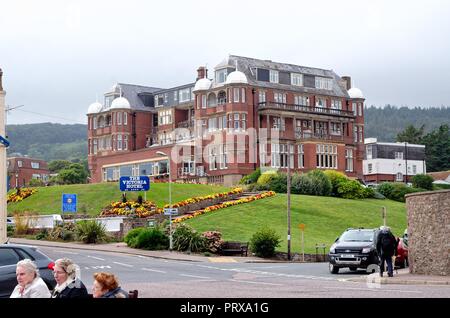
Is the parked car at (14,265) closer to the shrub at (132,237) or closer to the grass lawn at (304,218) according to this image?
the grass lawn at (304,218)

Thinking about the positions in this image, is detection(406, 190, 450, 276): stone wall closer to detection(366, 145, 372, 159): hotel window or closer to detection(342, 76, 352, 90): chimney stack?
detection(342, 76, 352, 90): chimney stack

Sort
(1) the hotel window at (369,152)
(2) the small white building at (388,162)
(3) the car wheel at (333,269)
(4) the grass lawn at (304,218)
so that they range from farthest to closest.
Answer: (1) the hotel window at (369,152) → (2) the small white building at (388,162) → (4) the grass lawn at (304,218) → (3) the car wheel at (333,269)

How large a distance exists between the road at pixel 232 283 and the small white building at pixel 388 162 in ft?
288

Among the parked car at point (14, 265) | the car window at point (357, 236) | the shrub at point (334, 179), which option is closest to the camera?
the parked car at point (14, 265)

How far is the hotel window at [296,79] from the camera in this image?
95438mm

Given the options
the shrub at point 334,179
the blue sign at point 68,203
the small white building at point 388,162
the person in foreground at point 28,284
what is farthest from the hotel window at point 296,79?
the person in foreground at point 28,284

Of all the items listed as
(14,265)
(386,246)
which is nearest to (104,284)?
(14,265)

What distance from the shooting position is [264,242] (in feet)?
157

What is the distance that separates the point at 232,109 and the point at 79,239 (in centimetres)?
3380

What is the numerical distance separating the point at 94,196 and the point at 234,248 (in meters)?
27.0

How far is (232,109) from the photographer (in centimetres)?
8669

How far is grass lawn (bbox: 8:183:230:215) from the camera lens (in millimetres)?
70375
